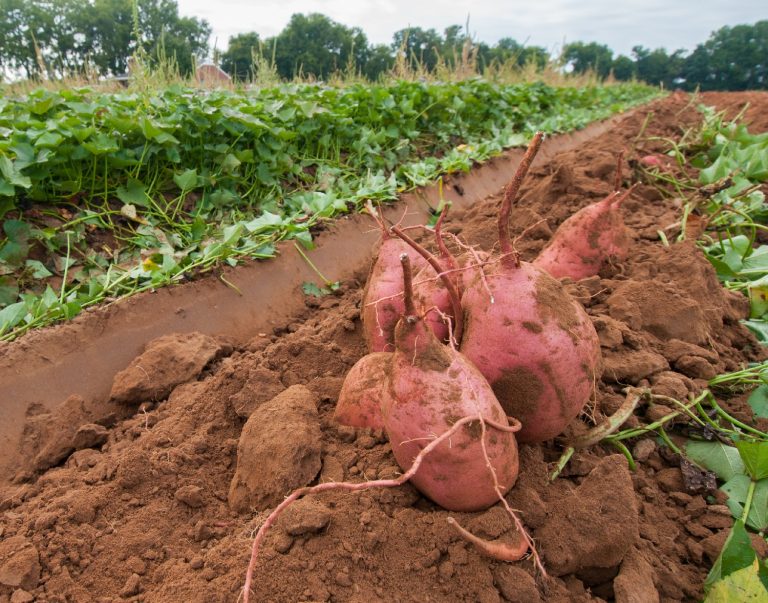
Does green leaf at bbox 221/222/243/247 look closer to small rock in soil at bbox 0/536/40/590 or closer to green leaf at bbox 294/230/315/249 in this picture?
green leaf at bbox 294/230/315/249

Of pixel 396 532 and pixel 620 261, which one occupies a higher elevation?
pixel 620 261

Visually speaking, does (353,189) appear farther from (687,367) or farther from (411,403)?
(411,403)

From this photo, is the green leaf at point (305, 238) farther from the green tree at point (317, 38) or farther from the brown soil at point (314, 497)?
the green tree at point (317, 38)

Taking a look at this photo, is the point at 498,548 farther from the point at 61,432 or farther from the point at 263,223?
the point at 263,223

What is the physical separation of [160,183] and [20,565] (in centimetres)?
269

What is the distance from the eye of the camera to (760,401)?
1787 millimetres

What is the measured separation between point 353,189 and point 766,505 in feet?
11.4

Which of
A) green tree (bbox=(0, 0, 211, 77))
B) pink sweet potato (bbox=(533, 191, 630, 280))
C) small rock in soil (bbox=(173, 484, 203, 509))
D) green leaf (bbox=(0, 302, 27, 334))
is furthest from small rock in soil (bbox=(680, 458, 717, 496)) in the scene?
green tree (bbox=(0, 0, 211, 77))

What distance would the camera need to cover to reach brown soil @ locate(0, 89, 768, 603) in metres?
1.17

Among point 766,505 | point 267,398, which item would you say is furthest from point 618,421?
point 267,398

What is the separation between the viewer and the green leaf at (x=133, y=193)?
129 inches

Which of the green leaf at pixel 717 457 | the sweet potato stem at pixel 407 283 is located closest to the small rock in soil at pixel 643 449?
the green leaf at pixel 717 457

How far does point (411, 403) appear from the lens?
121 cm

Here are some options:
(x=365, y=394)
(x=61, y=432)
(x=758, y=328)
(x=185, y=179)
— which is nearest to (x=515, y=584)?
(x=365, y=394)
